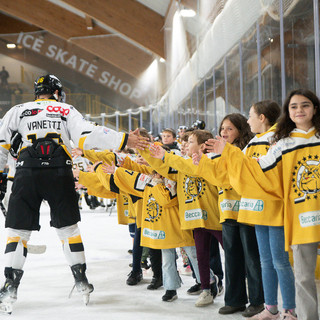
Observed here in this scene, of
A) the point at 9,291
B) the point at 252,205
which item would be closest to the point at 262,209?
the point at 252,205

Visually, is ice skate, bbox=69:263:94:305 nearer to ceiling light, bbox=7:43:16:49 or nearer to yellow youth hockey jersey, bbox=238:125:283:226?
yellow youth hockey jersey, bbox=238:125:283:226

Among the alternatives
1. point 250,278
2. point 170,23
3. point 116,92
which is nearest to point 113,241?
point 250,278

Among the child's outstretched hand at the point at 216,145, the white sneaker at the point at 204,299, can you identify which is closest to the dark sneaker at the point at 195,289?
the white sneaker at the point at 204,299

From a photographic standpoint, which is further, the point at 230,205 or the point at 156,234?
the point at 156,234

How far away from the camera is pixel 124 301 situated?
3578 mm

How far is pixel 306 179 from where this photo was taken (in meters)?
2.54

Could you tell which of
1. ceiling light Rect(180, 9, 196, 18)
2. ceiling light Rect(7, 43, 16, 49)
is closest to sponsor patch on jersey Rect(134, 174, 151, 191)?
ceiling light Rect(180, 9, 196, 18)

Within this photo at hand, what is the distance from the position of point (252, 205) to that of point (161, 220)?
955 mm

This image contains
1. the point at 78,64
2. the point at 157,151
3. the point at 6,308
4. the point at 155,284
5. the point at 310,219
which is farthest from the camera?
the point at 78,64

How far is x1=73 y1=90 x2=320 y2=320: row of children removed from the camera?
255 cm

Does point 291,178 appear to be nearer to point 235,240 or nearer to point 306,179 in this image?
point 306,179

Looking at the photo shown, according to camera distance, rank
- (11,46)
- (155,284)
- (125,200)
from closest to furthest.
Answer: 1. (155,284)
2. (125,200)
3. (11,46)

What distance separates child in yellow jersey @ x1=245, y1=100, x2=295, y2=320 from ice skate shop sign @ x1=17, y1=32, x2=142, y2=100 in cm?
1343

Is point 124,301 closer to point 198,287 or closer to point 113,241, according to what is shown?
point 198,287
